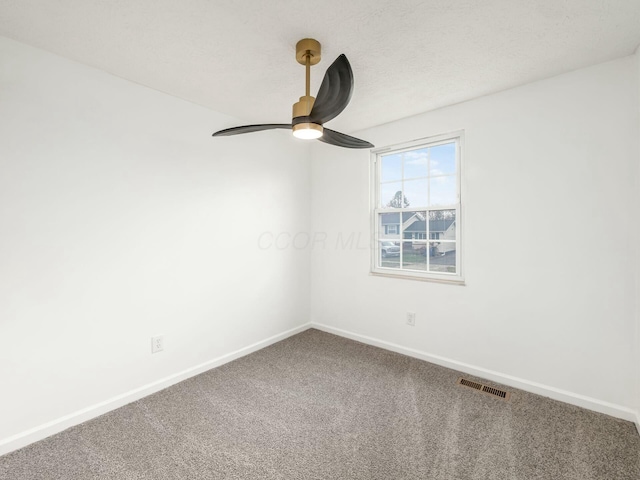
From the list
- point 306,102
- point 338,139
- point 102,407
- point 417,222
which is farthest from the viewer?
point 417,222

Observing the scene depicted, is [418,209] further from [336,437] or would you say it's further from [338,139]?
[336,437]

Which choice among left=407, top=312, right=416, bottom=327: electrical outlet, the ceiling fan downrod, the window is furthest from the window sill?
the ceiling fan downrod

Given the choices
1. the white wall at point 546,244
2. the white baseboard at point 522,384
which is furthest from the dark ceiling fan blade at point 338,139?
the white baseboard at point 522,384

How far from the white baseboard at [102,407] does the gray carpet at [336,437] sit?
0.18 ft

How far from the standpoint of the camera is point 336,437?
1.88m

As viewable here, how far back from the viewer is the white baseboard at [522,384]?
205 cm

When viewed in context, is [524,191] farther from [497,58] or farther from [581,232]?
[497,58]

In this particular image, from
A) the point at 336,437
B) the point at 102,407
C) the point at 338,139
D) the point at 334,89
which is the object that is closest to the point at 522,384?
the point at 336,437

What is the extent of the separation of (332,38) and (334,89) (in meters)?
0.46

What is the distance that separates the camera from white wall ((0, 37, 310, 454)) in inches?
71.7

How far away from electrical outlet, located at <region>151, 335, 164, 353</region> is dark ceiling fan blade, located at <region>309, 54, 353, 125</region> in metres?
2.13

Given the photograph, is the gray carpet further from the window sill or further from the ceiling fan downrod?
the ceiling fan downrod

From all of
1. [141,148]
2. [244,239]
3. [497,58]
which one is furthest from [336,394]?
[497,58]

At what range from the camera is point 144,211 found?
7.79 feet
